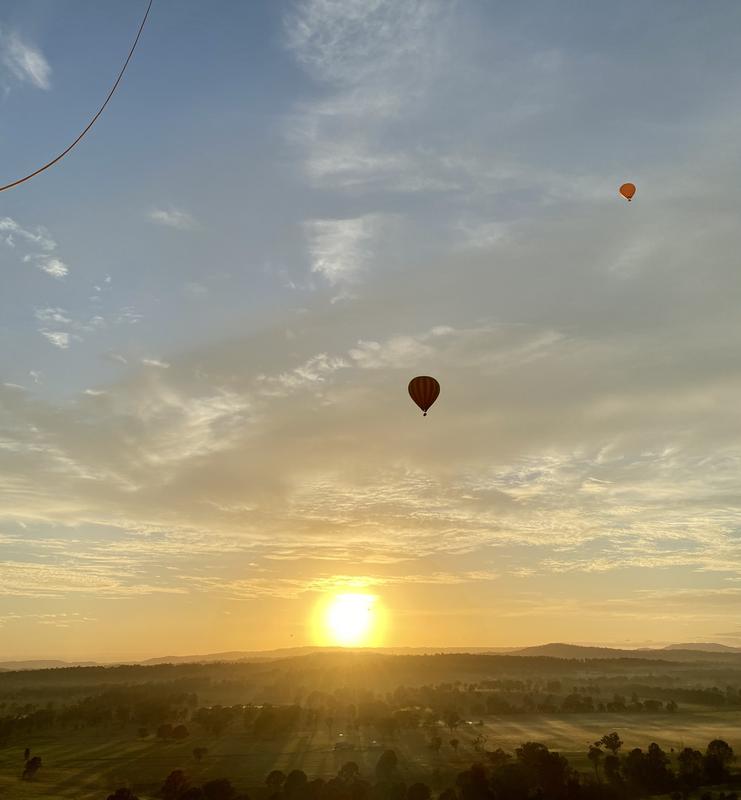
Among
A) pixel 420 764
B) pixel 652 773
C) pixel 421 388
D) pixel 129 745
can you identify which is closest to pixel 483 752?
pixel 420 764

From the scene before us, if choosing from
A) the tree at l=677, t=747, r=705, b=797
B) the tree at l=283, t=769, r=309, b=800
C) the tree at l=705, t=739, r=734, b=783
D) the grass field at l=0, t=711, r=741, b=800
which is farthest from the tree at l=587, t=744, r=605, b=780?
the tree at l=283, t=769, r=309, b=800

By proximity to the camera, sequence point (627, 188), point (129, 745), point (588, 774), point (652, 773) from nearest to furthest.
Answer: point (627, 188)
point (652, 773)
point (588, 774)
point (129, 745)

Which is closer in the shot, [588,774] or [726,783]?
[726,783]

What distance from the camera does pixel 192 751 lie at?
182m

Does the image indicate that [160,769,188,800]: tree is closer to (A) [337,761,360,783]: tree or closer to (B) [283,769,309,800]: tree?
(B) [283,769,309,800]: tree

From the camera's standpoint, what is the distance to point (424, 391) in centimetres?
9712

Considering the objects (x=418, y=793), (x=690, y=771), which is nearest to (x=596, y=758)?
(x=690, y=771)

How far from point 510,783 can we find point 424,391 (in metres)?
79.6

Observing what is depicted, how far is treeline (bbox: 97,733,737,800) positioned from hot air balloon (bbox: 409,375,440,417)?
70286mm

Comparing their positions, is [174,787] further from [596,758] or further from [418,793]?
[596,758]

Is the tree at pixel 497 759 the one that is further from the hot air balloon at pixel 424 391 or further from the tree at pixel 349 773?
the hot air balloon at pixel 424 391

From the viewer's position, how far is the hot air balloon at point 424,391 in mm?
96000

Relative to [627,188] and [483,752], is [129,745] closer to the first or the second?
[483,752]

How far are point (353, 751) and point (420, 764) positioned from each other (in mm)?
25108
